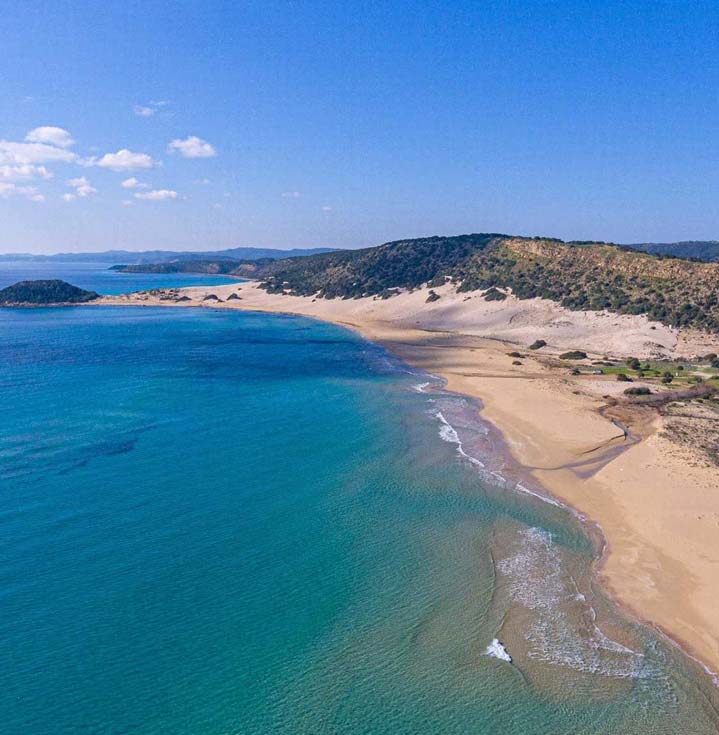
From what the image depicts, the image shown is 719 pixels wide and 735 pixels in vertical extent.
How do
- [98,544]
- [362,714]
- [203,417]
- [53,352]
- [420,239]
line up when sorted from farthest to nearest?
[420,239], [53,352], [203,417], [98,544], [362,714]

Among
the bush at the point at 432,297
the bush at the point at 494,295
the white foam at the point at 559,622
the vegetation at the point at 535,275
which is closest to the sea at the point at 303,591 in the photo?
the white foam at the point at 559,622

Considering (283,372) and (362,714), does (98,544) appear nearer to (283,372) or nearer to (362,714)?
(362,714)

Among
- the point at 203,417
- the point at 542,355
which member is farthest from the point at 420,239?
the point at 203,417

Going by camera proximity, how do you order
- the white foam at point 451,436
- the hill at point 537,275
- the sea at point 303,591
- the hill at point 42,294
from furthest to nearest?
the hill at point 42,294, the hill at point 537,275, the white foam at point 451,436, the sea at point 303,591

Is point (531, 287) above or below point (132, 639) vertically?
above

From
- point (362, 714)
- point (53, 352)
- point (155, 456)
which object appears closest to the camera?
point (362, 714)

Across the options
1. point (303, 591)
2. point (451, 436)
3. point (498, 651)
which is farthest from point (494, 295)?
point (498, 651)

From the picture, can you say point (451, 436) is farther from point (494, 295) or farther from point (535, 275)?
point (535, 275)

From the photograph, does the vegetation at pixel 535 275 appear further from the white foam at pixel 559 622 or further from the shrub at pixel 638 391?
the white foam at pixel 559 622
